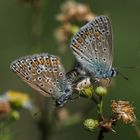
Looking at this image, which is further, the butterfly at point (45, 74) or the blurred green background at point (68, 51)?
the blurred green background at point (68, 51)

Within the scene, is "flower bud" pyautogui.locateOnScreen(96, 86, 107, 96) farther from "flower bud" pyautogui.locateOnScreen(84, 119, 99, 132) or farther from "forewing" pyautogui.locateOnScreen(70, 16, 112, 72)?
"forewing" pyautogui.locateOnScreen(70, 16, 112, 72)

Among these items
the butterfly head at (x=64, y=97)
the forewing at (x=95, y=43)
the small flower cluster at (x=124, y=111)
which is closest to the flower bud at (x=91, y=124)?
the small flower cluster at (x=124, y=111)

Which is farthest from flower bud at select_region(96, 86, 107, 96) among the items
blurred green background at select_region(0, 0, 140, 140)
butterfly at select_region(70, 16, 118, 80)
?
blurred green background at select_region(0, 0, 140, 140)

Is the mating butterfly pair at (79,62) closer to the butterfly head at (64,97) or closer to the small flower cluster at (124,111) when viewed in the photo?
the butterfly head at (64,97)

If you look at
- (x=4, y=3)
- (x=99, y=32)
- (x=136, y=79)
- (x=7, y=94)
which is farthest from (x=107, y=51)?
(x=4, y=3)

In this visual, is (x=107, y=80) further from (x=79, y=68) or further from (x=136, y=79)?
(x=136, y=79)

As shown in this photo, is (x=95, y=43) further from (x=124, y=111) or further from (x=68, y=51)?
(x=68, y=51)

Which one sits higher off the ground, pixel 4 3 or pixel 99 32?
pixel 99 32
